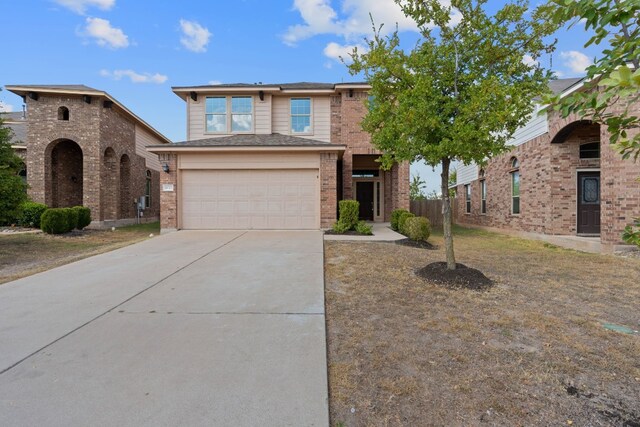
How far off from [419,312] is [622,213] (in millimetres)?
7508

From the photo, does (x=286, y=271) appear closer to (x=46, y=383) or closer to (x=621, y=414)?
(x=46, y=383)

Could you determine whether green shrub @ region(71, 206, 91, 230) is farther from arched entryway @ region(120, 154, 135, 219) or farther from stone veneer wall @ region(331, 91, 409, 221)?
stone veneer wall @ region(331, 91, 409, 221)

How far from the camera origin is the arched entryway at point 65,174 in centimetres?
1622

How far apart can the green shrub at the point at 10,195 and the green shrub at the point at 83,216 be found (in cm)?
360

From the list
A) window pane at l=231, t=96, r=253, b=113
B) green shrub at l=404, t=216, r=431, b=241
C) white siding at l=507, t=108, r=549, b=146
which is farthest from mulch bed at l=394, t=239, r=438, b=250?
window pane at l=231, t=96, r=253, b=113

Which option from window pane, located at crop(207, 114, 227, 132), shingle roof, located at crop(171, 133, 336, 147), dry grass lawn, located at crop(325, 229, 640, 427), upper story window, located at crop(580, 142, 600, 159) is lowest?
dry grass lawn, located at crop(325, 229, 640, 427)

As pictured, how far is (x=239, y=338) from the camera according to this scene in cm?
327

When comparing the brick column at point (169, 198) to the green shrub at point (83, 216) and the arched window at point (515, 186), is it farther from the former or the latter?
the arched window at point (515, 186)

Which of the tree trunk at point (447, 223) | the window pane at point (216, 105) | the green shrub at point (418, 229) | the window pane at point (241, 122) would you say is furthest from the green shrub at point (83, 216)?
the tree trunk at point (447, 223)

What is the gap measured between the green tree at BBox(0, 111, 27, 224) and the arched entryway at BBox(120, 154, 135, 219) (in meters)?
7.52

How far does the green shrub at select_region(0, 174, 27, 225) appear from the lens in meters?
9.17

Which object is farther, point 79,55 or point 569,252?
point 79,55

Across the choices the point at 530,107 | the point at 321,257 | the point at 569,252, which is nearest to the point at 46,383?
the point at 321,257

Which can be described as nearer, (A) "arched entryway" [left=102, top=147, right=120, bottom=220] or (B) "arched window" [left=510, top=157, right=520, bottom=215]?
(B) "arched window" [left=510, top=157, right=520, bottom=215]
